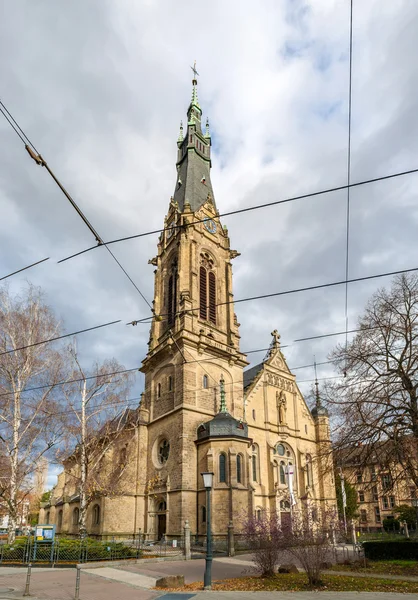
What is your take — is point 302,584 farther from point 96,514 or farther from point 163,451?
point 96,514

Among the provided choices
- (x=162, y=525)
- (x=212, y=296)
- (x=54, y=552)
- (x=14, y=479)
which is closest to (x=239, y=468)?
(x=162, y=525)

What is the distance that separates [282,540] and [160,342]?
24.8 metres

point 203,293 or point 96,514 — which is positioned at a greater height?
point 203,293

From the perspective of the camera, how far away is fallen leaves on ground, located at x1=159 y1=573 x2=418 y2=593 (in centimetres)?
1125

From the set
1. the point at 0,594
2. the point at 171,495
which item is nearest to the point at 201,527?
the point at 171,495

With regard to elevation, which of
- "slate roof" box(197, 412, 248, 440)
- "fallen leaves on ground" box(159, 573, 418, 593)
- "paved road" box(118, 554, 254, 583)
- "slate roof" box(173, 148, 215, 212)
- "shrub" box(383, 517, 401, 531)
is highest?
"slate roof" box(173, 148, 215, 212)

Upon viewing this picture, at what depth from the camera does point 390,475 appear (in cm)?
1703

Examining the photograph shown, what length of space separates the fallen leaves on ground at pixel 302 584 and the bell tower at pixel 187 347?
13.6 m

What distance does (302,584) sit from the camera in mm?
11930

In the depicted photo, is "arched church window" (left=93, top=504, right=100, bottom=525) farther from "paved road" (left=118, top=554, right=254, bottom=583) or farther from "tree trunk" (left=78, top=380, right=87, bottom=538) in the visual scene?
"paved road" (left=118, top=554, right=254, bottom=583)

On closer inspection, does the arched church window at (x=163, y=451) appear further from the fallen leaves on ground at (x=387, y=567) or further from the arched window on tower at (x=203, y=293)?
the fallen leaves on ground at (x=387, y=567)

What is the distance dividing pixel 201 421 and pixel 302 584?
19.3 meters

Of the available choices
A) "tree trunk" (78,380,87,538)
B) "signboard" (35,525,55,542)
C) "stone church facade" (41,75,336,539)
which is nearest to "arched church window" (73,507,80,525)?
"stone church facade" (41,75,336,539)

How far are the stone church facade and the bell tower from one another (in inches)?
3.6
